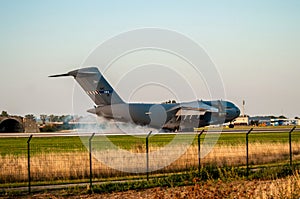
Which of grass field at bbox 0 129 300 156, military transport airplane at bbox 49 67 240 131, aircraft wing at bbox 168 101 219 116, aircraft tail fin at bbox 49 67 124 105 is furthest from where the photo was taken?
aircraft wing at bbox 168 101 219 116

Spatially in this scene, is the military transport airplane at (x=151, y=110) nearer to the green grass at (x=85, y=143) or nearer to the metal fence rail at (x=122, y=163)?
the green grass at (x=85, y=143)

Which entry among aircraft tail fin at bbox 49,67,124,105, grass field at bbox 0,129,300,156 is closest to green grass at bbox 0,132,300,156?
grass field at bbox 0,129,300,156

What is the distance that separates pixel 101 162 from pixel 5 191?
681cm

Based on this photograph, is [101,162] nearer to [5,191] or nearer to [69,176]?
[69,176]

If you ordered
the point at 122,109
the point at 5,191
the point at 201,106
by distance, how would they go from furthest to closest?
the point at 201,106
the point at 122,109
the point at 5,191

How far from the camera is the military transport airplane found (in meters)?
Result: 52.7

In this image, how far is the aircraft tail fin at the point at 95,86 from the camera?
2012 inches

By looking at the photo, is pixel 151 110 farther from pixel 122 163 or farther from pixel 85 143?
pixel 122 163

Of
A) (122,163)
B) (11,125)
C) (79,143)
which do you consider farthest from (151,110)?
(122,163)

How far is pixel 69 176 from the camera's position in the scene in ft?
67.6

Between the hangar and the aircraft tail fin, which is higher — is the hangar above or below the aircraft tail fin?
below

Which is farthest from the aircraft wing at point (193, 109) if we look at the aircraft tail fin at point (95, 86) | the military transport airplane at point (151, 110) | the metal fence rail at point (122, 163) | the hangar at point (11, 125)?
the metal fence rail at point (122, 163)

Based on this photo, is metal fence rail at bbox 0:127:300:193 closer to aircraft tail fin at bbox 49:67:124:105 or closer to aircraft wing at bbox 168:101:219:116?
aircraft tail fin at bbox 49:67:124:105

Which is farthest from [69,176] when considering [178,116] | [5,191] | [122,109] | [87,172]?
[178,116]
